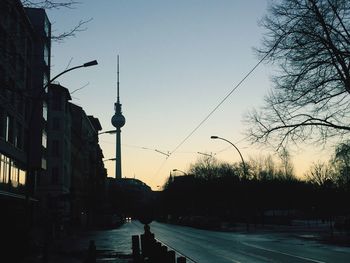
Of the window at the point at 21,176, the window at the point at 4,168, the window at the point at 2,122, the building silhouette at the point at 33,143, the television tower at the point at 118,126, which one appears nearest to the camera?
the building silhouette at the point at 33,143

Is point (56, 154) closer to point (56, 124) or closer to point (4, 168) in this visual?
point (56, 124)

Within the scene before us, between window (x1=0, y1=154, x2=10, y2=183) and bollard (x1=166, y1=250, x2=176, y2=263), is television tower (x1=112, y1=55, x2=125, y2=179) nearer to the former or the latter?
window (x1=0, y1=154, x2=10, y2=183)

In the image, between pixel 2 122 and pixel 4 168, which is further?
pixel 2 122

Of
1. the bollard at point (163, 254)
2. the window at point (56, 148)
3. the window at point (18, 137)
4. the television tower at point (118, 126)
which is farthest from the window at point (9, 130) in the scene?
the television tower at point (118, 126)

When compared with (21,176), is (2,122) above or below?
above

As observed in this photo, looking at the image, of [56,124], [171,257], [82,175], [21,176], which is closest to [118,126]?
[82,175]

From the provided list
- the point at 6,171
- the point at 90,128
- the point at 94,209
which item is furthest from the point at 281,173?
the point at 6,171

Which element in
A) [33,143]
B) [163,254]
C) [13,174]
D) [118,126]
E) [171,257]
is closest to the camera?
[171,257]

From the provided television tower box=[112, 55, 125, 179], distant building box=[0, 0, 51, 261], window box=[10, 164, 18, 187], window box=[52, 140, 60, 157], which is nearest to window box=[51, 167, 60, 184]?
window box=[52, 140, 60, 157]

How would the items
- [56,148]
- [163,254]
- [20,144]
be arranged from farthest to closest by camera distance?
1. [56,148]
2. [20,144]
3. [163,254]

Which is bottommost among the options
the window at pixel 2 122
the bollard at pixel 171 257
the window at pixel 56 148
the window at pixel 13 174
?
the bollard at pixel 171 257

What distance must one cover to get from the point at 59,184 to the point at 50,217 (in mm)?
48973

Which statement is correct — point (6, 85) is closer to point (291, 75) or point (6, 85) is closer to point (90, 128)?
point (291, 75)

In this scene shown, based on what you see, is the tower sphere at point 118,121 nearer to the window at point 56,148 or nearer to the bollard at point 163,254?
the window at point 56,148
